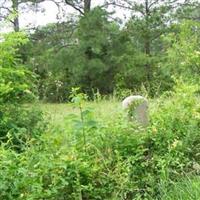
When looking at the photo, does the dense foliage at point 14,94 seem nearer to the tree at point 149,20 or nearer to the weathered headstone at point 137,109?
the weathered headstone at point 137,109

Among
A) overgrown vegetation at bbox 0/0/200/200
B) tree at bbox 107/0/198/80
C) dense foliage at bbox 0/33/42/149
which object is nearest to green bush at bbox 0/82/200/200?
overgrown vegetation at bbox 0/0/200/200

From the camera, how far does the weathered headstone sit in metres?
4.30

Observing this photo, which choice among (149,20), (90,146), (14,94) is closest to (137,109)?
(90,146)

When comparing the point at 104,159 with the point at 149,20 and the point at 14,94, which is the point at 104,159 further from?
the point at 149,20

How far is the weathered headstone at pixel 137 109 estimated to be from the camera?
14.1ft

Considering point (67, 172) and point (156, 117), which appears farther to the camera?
point (156, 117)

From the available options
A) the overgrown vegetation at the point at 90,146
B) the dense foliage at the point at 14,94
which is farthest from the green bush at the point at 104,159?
the dense foliage at the point at 14,94

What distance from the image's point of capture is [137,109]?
171 inches

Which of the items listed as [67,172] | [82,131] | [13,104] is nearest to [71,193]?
[67,172]

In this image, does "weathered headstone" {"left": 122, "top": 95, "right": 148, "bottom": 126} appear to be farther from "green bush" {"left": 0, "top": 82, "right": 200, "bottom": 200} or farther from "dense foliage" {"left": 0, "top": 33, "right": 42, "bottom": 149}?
"dense foliage" {"left": 0, "top": 33, "right": 42, "bottom": 149}

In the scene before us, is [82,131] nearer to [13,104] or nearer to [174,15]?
[13,104]

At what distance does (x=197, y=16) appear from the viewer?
22.1m

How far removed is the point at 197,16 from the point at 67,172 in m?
19.7

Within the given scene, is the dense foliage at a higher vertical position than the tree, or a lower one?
lower
